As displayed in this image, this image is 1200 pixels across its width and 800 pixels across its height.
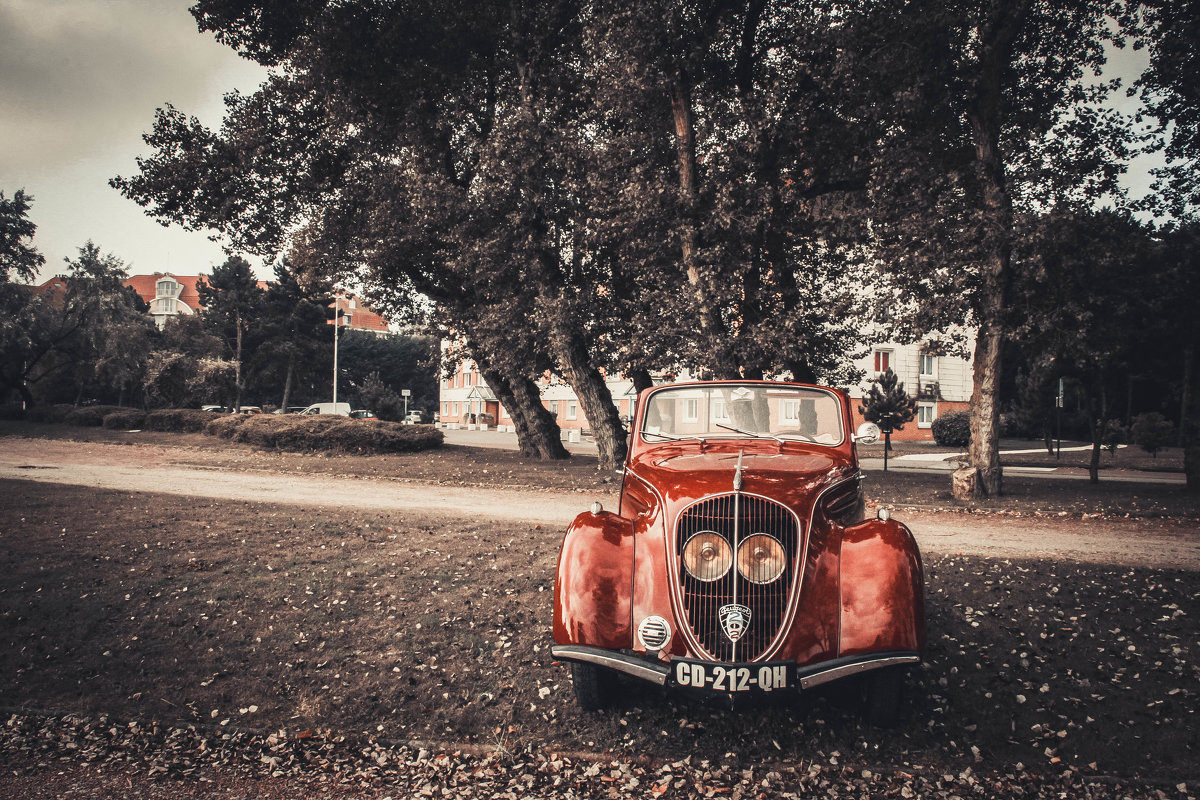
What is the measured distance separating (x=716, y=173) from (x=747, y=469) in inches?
444

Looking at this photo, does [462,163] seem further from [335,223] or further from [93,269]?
[93,269]

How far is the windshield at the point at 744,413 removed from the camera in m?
5.35

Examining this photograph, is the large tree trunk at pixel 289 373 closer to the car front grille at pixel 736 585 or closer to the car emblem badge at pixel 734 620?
the car front grille at pixel 736 585

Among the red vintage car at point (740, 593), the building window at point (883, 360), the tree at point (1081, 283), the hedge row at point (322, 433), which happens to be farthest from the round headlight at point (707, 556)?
the building window at point (883, 360)

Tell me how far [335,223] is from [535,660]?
16.0m

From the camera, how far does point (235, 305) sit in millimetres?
58000

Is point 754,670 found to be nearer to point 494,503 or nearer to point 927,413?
point 494,503

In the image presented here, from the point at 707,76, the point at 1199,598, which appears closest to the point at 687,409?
the point at 1199,598

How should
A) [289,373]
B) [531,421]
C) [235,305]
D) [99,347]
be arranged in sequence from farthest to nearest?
1. [289,373]
2. [235,305]
3. [99,347]
4. [531,421]

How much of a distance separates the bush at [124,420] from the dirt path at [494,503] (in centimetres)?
902

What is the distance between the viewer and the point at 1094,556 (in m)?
8.49

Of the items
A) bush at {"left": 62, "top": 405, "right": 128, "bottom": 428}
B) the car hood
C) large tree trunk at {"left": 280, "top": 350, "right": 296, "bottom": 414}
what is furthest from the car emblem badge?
large tree trunk at {"left": 280, "top": 350, "right": 296, "bottom": 414}

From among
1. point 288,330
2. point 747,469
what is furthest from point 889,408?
point 288,330

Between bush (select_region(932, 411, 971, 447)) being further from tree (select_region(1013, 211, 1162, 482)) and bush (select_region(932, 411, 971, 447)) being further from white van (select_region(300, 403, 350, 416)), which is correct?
white van (select_region(300, 403, 350, 416))
